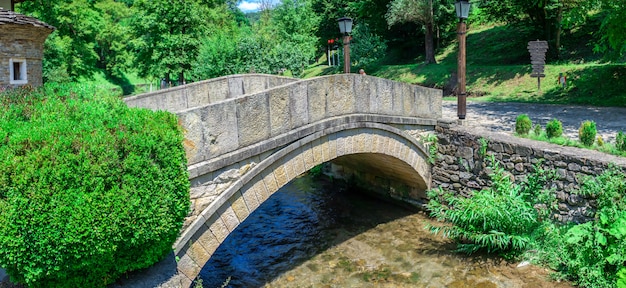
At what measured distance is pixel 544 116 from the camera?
13523 mm

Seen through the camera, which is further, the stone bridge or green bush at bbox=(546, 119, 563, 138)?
green bush at bbox=(546, 119, 563, 138)

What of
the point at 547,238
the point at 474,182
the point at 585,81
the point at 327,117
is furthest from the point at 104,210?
the point at 585,81

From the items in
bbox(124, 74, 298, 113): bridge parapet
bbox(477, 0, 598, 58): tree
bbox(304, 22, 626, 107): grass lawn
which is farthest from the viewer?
bbox(477, 0, 598, 58): tree

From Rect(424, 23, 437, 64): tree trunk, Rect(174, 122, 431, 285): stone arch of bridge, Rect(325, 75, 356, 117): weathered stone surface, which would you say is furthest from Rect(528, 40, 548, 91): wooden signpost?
Rect(325, 75, 356, 117): weathered stone surface

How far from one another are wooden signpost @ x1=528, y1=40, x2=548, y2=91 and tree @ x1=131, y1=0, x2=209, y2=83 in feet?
61.6

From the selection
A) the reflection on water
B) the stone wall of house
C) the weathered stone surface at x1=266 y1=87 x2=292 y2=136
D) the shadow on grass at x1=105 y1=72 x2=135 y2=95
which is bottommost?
the reflection on water

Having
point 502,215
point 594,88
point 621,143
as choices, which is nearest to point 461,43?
point 621,143

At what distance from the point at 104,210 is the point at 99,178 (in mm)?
296

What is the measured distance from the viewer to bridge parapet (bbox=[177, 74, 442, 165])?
20.5 ft

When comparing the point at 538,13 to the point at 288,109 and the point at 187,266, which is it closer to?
the point at 288,109

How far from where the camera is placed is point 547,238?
862 centimetres

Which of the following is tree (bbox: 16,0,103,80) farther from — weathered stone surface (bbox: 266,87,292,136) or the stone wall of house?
weathered stone surface (bbox: 266,87,292,136)

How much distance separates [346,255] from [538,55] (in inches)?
461

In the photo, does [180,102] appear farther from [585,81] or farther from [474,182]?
[585,81]
